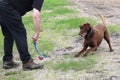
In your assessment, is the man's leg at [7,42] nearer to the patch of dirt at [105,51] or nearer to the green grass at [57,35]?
the green grass at [57,35]

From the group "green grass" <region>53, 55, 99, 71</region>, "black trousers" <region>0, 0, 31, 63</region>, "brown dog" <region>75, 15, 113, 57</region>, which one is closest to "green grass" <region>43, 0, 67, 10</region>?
"brown dog" <region>75, 15, 113, 57</region>

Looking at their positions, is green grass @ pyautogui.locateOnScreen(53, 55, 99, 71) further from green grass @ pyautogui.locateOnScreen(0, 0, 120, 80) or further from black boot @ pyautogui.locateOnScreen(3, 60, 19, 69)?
black boot @ pyautogui.locateOnScreen(3, 60, 19, 69)

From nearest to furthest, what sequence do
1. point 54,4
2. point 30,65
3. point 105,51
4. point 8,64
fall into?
point 30,65 < point 8,64 < point 105,51 < point 54,4

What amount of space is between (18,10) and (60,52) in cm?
234

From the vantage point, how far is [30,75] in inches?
328

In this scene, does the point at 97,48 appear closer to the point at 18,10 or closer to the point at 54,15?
the point at 18,10

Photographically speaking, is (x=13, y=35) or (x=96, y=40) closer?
(x=13, y=35)

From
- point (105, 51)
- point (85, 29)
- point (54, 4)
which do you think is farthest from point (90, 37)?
point (54, 4)

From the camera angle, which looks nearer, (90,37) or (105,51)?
(90,37)

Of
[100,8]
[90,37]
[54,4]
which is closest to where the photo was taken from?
[90,37]

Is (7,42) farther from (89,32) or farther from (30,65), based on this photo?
(89,32)

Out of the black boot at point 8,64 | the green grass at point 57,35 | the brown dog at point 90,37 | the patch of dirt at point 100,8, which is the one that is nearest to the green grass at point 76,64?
the green grass at point 57,35

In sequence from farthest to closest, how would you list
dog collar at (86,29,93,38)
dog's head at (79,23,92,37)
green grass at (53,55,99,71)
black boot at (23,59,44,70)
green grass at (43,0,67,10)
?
green grass at (43,0,67,10) → dog collar at (86,29,93,38) → dog's head at (79,23,92,37) → green grass at (53,55,99,71) → black boot at (23,59,44,70)

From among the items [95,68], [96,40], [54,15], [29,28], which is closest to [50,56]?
[96,40]
